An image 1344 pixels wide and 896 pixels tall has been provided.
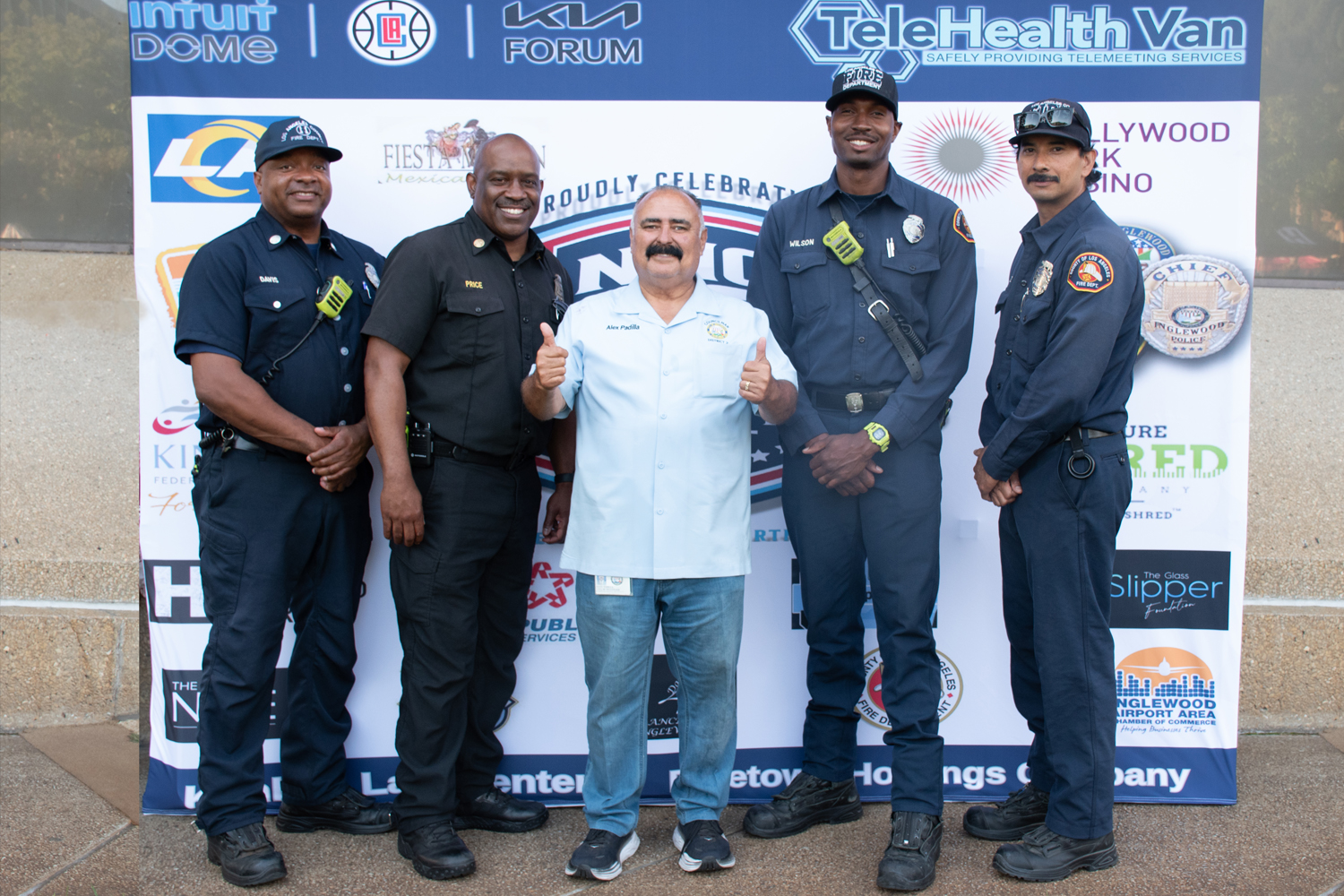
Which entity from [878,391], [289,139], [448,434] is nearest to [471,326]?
[448,434]

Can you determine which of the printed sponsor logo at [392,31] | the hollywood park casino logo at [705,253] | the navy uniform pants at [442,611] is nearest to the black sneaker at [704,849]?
the navy uniform pants at [442,611]

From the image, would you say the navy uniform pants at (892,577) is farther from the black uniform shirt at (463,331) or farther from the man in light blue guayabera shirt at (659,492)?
the black uniform shirt at (463,331)

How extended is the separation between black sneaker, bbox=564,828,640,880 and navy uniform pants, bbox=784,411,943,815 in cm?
83

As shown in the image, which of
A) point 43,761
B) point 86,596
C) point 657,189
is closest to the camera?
point 657,189

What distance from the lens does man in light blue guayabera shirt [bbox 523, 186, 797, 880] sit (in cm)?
264

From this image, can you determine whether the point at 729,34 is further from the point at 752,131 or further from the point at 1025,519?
the point at 1025,519

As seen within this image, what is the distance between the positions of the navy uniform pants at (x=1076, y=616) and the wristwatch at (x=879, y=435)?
1.36 feet

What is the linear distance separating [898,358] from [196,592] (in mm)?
2471

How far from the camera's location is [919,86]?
3.24m

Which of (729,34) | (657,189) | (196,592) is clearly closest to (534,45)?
(729,34)

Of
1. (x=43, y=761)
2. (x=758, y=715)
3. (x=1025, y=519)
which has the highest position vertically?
(x=1025, y=519)

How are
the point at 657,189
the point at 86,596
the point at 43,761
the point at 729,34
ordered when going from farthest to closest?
the point at 86,596 → the point at 43,761 → the point at 729,34 → the point at 657,189

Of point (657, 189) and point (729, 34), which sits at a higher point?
point (729, 34)

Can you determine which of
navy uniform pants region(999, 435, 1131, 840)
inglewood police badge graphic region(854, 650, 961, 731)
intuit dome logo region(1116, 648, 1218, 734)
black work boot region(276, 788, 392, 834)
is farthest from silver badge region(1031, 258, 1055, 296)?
black work boot region(276, 788, 392, 834)
